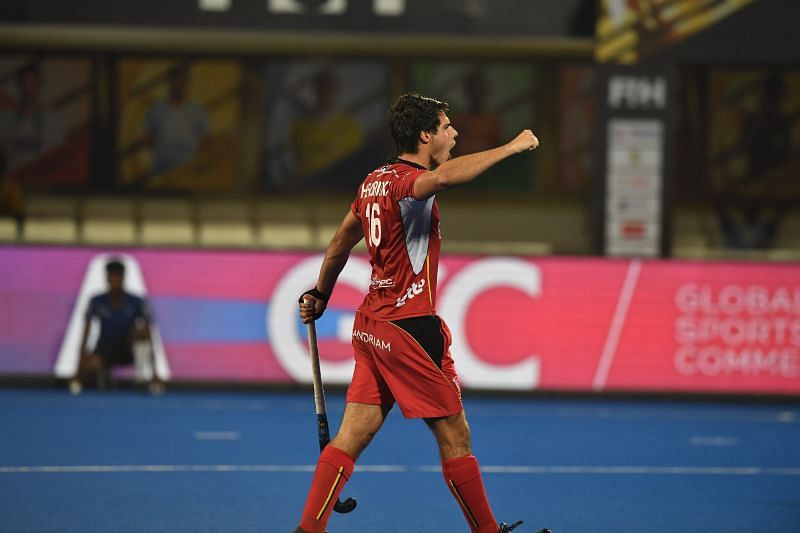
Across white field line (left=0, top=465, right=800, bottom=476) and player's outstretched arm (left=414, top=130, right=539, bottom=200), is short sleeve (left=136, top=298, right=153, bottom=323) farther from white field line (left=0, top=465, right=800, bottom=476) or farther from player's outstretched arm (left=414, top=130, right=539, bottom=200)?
player's outstretched arm (left=414, top=130, right=539, bottom=200)

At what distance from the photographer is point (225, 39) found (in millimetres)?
18266

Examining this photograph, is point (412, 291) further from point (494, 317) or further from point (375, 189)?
point (494, 317)

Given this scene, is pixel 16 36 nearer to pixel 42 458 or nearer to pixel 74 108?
pixel 74 108

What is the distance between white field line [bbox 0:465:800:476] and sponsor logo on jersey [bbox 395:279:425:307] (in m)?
3.32

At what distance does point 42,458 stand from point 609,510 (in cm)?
390

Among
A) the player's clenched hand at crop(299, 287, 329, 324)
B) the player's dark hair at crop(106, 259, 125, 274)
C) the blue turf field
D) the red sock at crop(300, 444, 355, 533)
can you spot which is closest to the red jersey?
the player's clenched hand at crop(299, 287, 329, 324)

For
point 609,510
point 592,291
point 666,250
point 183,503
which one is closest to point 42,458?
A: point 183,503

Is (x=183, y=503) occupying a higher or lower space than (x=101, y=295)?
lower

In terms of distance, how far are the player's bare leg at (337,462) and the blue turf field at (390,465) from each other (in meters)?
1.33

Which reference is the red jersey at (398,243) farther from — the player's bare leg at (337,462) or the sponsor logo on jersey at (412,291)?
the player's bare leg at (337,462)

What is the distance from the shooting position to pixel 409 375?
5457 millimetres

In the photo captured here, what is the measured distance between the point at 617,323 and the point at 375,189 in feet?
25.1

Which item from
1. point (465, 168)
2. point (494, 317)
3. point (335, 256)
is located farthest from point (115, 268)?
point (465, 168)

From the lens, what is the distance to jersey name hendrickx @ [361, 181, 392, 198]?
5.39 m
